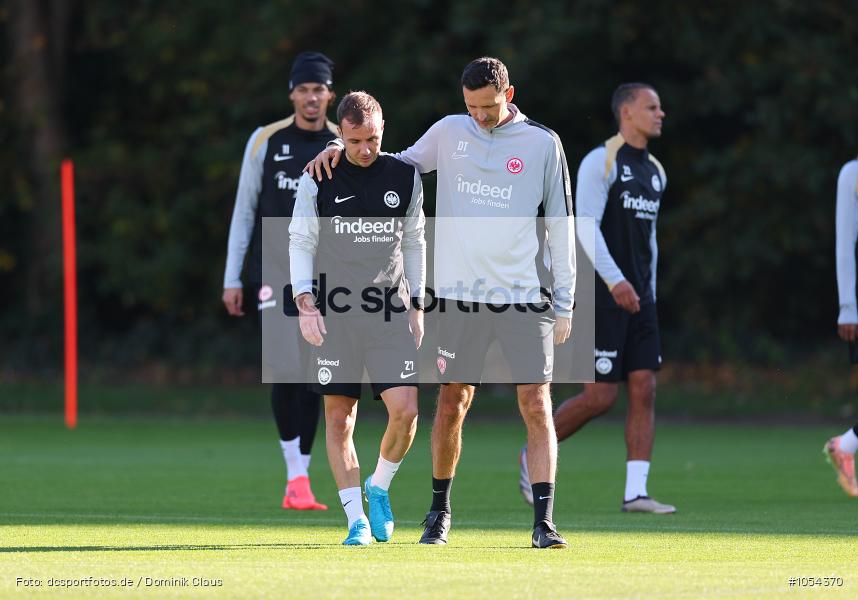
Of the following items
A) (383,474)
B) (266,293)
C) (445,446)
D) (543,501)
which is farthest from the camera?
(266,293)

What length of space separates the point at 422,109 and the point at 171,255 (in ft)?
15.0

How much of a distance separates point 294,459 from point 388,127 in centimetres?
1309

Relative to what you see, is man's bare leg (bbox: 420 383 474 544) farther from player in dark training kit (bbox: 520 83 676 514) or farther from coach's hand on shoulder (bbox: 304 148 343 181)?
player in dark training kit (bbox: 520 83 676 514)

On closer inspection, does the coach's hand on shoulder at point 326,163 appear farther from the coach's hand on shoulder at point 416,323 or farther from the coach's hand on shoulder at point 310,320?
the coach's hand on shoulder at point 416,323

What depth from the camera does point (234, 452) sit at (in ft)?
48.9

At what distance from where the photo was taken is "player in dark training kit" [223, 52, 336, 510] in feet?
34.1

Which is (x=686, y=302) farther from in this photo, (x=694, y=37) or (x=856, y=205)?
(x=856, y=205)

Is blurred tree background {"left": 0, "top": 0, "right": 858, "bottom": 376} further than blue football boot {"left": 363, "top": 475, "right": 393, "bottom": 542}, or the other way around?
blurred tree background {"left": 0, "top": 0, "right": 858, "bottom": 376}

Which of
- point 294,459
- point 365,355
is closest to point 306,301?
point 365,355

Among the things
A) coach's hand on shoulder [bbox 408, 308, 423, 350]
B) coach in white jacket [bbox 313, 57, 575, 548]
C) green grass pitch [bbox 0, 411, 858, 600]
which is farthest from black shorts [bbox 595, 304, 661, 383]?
coach's hand on shoulder [bbox 408, 308, 423, 350]

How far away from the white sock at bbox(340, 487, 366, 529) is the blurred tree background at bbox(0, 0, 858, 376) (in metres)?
14.1

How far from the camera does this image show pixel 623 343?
10.3 meters

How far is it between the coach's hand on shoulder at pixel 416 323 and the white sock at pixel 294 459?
7.21 feet

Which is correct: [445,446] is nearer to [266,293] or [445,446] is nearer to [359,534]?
[359,534]
